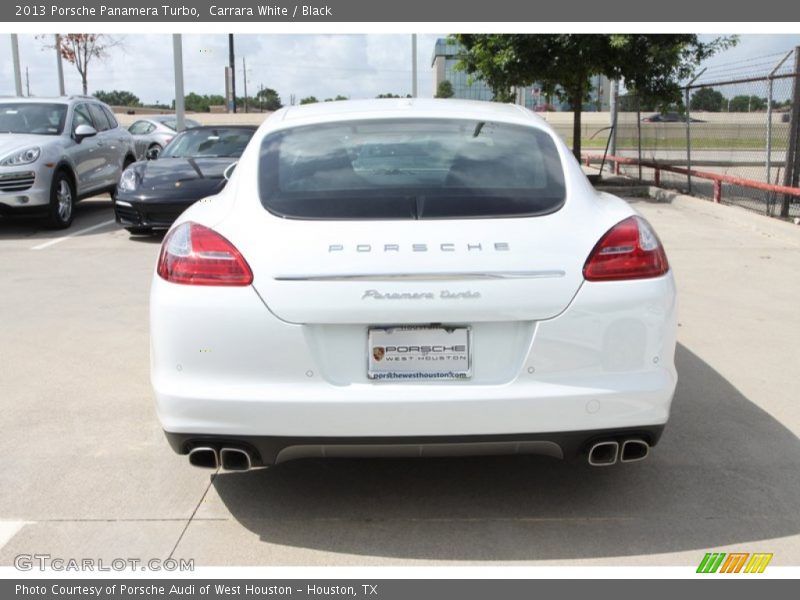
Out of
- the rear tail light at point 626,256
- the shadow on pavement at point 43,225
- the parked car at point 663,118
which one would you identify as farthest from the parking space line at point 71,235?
the parked car at point 663,118

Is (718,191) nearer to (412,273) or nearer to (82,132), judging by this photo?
(82,132)

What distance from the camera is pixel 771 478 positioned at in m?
3.85

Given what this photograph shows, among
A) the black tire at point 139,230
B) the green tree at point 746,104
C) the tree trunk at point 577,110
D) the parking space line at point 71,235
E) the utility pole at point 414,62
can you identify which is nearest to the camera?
the parking space line at point 71,235

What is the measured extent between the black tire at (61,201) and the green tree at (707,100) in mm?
10130

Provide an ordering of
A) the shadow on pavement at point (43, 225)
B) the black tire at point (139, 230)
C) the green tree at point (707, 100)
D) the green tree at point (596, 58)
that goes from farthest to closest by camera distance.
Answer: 1. the green tree at point (596, 58)
2. the green tree at point (707, 100)
3. the shadow on pavement at point (43, 225)
4. the black tire at point (139, 230)

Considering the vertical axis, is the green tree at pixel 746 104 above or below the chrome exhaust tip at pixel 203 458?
above

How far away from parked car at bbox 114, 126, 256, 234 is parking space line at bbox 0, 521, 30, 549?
7000 mm

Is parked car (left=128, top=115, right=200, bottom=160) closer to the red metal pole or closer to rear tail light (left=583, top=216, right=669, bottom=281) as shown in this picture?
the red metal pole

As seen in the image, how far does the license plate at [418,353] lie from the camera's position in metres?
3.10

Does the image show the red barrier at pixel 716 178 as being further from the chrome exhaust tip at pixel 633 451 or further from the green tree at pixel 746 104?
the chrome exhaust tip at pixel 633 451

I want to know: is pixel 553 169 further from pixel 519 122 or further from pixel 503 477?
pixel 503 477

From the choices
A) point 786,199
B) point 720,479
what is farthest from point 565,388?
point 786,199

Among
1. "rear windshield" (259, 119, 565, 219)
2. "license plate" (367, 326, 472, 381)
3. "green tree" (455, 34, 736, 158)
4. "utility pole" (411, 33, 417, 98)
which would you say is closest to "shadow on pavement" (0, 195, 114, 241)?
"green tree" (455, 34, 736, 158)

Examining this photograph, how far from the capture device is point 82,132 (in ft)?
39.5
